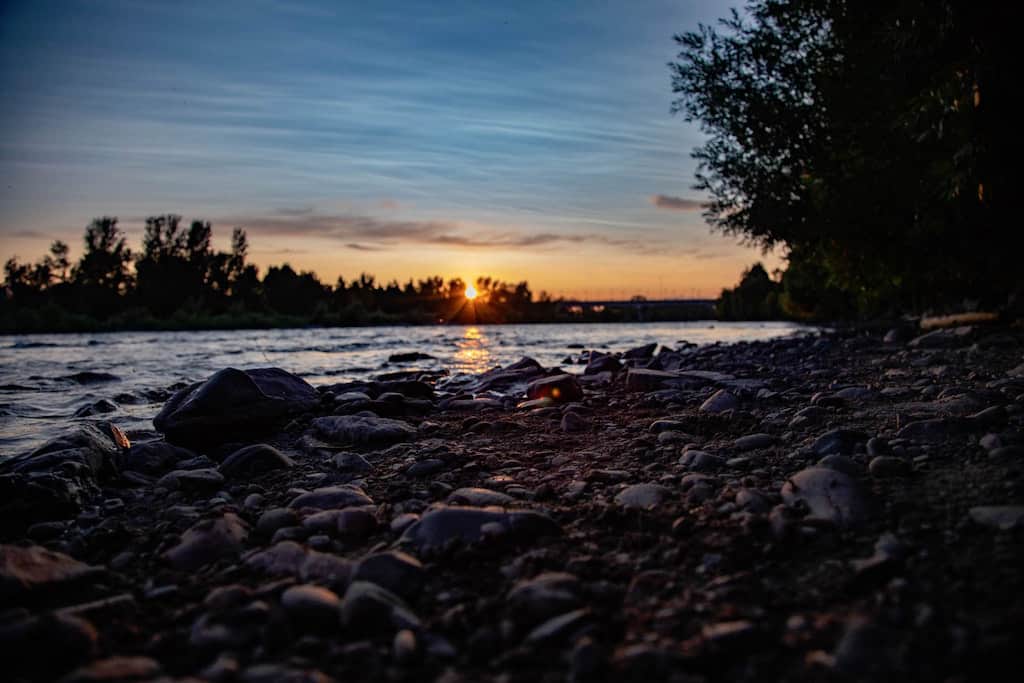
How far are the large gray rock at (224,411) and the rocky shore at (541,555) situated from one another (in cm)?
67

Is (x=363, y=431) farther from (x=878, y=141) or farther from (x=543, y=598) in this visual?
(x=878, y=141)

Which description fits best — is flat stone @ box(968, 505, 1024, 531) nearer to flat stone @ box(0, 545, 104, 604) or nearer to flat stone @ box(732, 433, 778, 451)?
flat stone @ box(732, 433, 778, 451)

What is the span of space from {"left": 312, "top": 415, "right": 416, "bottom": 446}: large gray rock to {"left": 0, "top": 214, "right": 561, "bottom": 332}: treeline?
5366 centimetres

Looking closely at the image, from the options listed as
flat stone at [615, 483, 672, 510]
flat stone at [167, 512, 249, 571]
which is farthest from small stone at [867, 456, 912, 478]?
flat stone at [167, 512, 249, 571]

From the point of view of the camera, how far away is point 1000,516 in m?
2.28

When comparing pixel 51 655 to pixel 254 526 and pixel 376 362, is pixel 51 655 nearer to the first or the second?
pixel 254 526

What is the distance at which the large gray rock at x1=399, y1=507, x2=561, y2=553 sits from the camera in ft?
8.38

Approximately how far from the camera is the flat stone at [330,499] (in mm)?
3219

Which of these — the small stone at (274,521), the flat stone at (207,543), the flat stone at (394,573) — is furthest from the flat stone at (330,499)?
the flat stone at (394,573)

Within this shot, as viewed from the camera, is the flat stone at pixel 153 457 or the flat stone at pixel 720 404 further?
the flat stone at pixel 720 404

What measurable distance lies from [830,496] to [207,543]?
2699mm

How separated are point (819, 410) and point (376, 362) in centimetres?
1253

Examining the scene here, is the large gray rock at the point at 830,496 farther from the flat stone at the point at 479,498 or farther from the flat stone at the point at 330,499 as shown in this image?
the flat stone at the point at 330,499

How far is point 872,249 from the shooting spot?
594 inches
